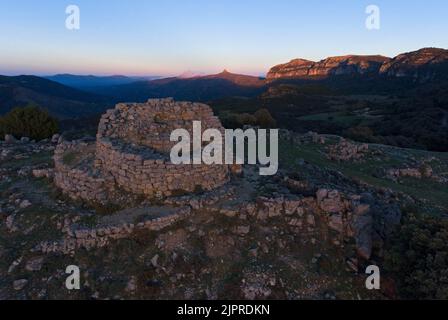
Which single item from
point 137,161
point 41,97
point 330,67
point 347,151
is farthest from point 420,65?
point 137,161

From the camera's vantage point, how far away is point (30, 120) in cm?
2503

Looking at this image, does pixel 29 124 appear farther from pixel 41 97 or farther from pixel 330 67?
pixel 330 67

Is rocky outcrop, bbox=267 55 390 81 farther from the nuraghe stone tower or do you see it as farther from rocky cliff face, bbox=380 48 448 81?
the nuraghe stone tower

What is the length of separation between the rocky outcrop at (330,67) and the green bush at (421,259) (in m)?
131

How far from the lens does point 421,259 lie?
873cm

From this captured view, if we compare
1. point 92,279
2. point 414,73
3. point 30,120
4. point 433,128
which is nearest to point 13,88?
point 30,120

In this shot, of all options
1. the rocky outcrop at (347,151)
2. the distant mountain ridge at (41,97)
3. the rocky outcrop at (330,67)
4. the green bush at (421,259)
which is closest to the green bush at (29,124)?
the rocky outcrop at (347,151)

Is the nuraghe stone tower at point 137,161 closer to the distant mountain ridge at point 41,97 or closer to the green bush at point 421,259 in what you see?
the green bush at point 421,259

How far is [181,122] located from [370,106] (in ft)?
202

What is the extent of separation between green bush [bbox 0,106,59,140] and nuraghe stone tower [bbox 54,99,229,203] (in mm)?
12730

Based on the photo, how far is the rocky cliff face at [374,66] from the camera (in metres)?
106

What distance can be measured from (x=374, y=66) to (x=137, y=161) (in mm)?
142065
